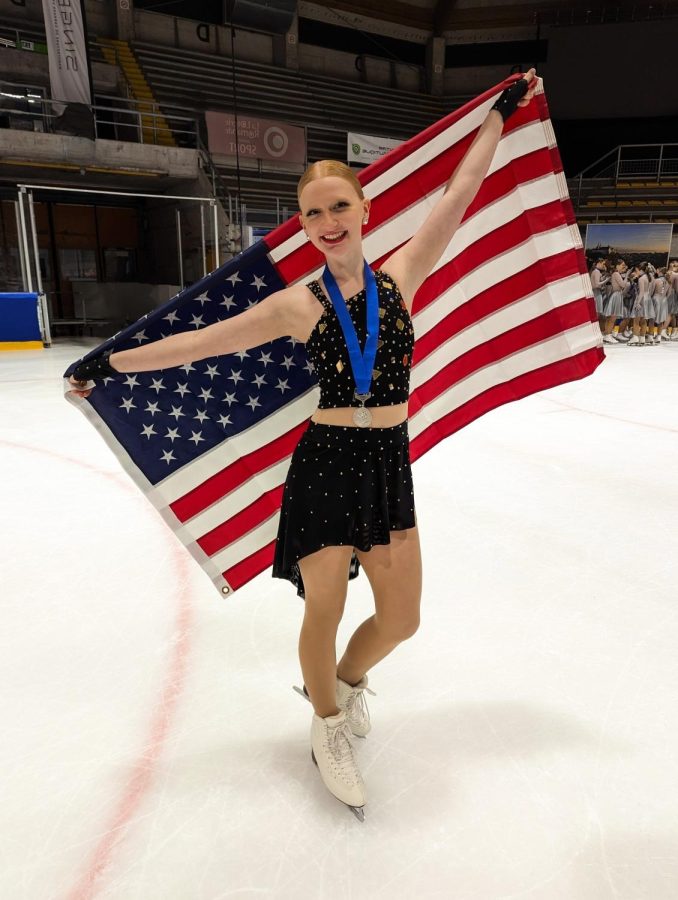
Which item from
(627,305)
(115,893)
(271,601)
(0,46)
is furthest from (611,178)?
(115,893)

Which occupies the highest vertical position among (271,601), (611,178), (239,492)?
(611,178)

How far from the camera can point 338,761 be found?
155cm

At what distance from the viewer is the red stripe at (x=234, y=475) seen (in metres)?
2.01

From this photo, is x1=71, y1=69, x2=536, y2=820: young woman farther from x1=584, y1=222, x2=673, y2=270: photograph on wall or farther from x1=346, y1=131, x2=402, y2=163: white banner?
x1=584, y1=222, x2=673, y2=270: photograph on wall

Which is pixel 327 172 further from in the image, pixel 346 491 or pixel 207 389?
pixel 207 389

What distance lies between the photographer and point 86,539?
313 centimetres

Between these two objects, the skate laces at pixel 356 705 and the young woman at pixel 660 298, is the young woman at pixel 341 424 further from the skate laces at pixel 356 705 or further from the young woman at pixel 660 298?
the young woman at pixel 660 298

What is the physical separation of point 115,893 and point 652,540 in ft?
8.96

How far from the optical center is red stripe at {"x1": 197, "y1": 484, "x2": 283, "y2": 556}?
81.1 inches

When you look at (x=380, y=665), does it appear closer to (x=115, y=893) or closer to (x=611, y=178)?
(x=115, y=893)

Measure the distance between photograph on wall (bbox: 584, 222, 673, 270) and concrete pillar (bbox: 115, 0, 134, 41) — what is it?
13.8m

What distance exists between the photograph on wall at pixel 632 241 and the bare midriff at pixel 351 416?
60.8 feet

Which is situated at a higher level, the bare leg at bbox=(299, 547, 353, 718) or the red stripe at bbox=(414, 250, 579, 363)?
→ the red stripe at bbox=(414, 250, 579, 363)

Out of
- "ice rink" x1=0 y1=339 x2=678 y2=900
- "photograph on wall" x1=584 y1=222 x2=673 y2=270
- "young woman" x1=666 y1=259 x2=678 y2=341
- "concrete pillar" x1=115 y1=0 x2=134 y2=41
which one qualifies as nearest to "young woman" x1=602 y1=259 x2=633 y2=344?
"young woman" x1=666 y1=259 x2=678 y2=341
